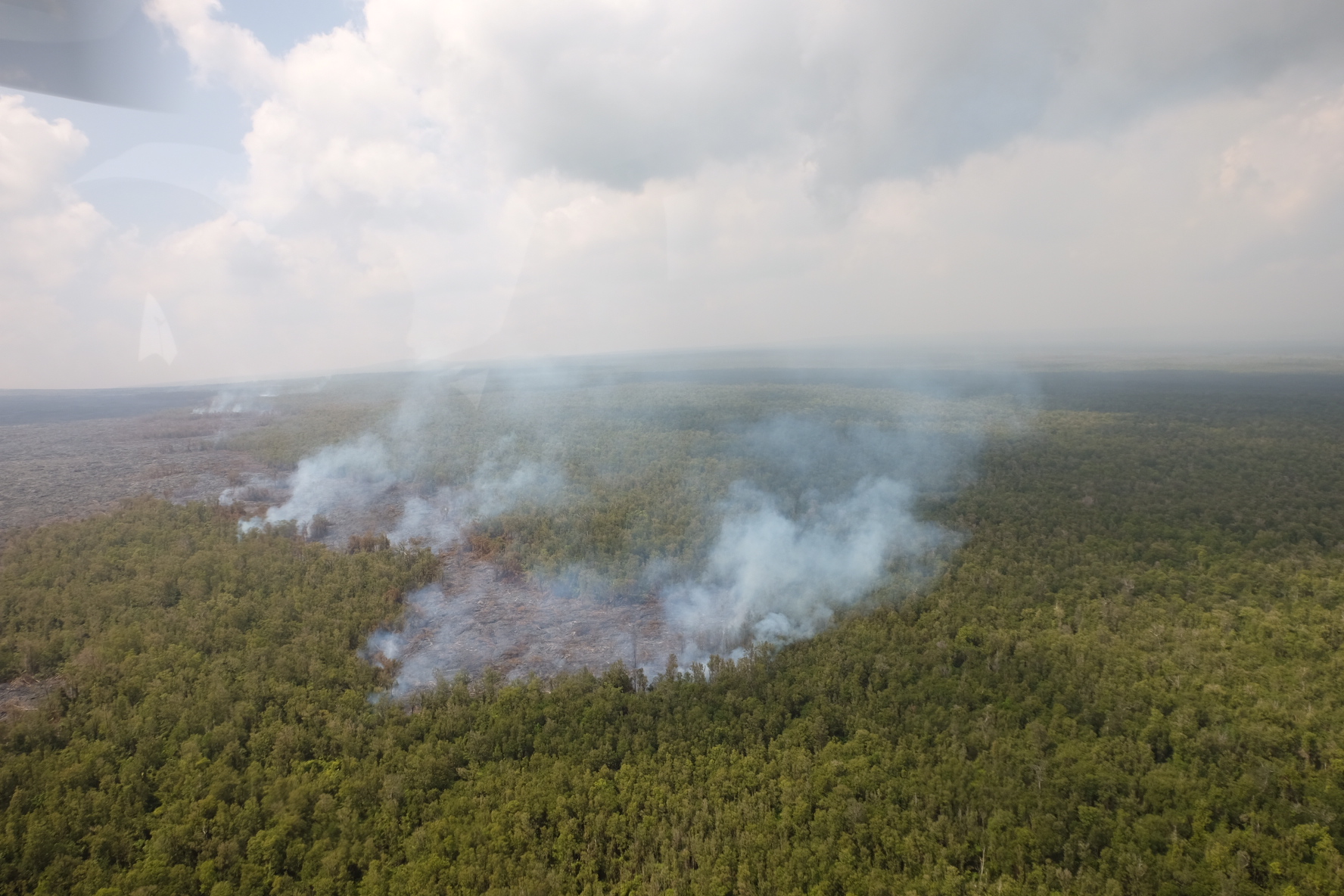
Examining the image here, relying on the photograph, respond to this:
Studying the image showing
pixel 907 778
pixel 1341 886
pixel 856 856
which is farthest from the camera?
pixel 907 778

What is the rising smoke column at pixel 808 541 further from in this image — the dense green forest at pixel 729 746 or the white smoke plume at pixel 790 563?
the dense green forest at pixel 729 746

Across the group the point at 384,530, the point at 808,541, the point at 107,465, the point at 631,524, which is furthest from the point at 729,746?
the point at 107,465

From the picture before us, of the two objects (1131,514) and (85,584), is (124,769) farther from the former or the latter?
(1131,514)

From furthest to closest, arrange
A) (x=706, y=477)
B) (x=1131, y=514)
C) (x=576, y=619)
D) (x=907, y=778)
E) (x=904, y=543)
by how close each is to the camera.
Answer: (x=706, y=477), (x=1131, y=514), (x=904, y=543), (x=576, y=619), (x=907, y=778)

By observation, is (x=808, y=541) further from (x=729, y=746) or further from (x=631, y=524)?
(x=729, y=746)

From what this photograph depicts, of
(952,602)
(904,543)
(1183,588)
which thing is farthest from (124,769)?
(1183,588)

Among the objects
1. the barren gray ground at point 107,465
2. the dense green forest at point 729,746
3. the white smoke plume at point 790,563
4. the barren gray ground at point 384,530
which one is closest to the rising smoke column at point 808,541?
the white smoke plume at point 790,563

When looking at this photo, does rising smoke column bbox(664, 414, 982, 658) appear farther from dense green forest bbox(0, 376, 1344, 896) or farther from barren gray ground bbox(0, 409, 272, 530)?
barren gray ground bbox(0, 409, 272, 530)
